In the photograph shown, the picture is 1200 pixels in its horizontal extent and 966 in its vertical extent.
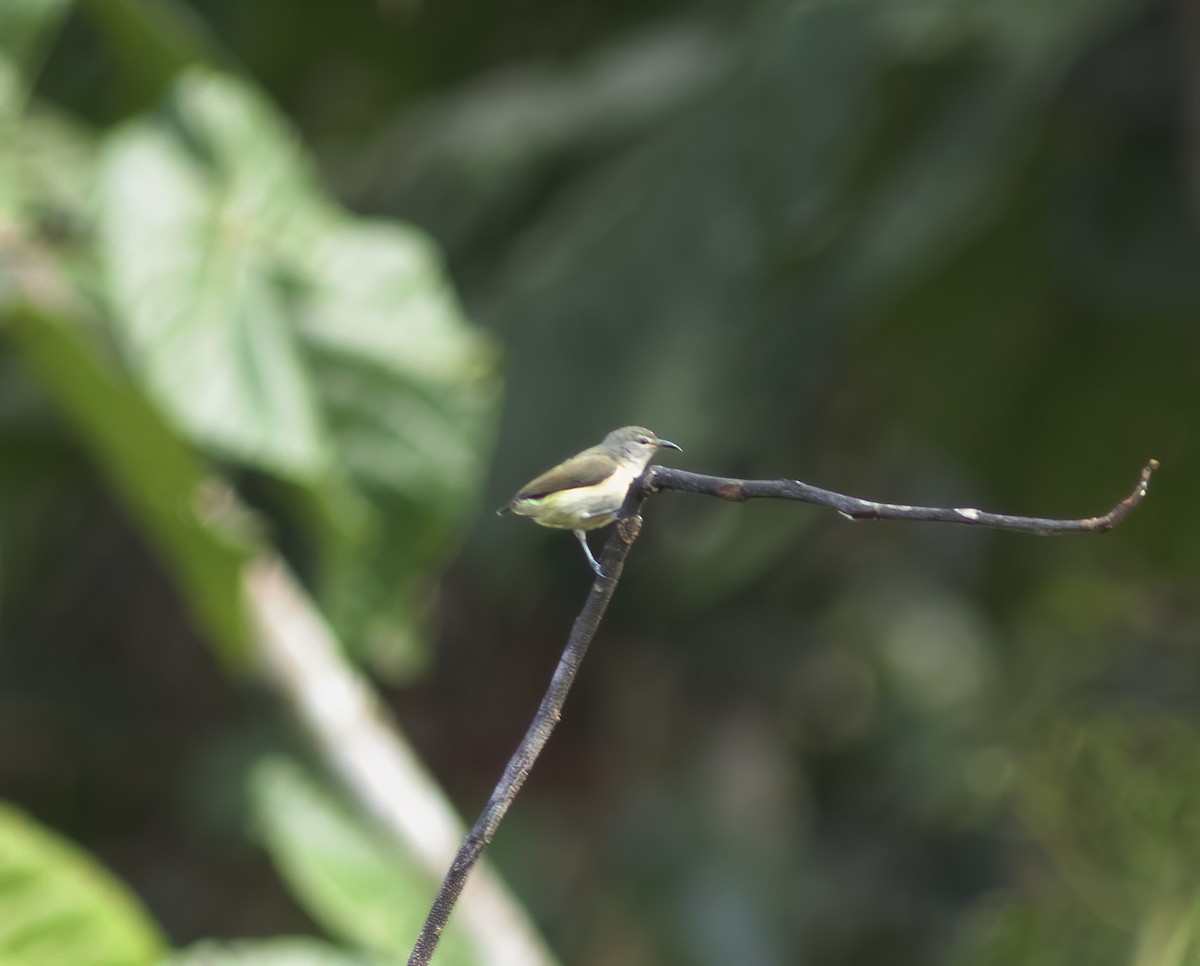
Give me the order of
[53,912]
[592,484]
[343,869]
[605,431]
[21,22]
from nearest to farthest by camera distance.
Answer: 1. [592,484]
2. [53,912]
3. [21,22]
4. [343,869]
5. [605,431]

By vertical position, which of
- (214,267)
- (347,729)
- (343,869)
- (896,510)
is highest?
(214,267)

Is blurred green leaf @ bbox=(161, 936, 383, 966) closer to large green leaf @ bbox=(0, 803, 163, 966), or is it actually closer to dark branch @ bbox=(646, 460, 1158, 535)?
large green leaf @ bbox=(0, 803, 163, 966)

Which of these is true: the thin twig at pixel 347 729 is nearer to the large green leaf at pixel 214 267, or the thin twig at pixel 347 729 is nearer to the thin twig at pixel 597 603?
the large green leaf at pixel 214 267

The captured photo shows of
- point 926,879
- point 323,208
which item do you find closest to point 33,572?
point 323,208

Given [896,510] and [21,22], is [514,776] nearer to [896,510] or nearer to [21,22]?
[896,510]

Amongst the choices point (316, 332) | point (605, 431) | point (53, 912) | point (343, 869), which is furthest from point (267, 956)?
point (605, 431)

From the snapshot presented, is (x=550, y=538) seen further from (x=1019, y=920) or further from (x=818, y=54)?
(x=1019, y=920)

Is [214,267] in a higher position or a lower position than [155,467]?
higher

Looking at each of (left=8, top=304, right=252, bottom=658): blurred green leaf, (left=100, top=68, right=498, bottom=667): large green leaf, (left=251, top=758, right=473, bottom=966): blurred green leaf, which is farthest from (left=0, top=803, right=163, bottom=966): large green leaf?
(left=100, top=68, right=498, bottom=667): large green leaf
